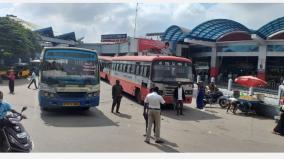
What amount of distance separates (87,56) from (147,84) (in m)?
4.10

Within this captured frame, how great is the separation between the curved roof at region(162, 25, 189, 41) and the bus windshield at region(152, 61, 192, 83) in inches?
959

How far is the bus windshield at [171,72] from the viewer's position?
16188 mm

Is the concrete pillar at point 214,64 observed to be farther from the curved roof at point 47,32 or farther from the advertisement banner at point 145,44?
the curved roof at point 47,32

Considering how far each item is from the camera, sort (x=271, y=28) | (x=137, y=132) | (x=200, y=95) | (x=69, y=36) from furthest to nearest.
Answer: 1. (x=69, y=36)
2. (x=271, y=28)
3. (x=200, y=95)
4. (x=137, y=132)

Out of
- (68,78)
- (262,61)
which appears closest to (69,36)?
(262,61)

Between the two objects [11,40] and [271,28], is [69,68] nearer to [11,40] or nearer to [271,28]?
[271,28]

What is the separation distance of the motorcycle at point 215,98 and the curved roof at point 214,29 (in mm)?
16200

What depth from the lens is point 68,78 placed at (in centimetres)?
1275

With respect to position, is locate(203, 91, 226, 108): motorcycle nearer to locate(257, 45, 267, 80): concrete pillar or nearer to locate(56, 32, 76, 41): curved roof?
locate(257, 45, 267, 80): concrete pillar

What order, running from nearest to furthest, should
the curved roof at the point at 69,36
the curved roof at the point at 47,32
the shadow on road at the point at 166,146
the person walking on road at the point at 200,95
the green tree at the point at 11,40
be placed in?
the shadow on road at the point at 166,146
the person walking on road at the point at 200,95
the green tree at the point at 11,40
the curved roof at the point at 47,32
the curved roof at the point at 69,36

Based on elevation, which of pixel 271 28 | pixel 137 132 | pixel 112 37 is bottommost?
pixel 137 132

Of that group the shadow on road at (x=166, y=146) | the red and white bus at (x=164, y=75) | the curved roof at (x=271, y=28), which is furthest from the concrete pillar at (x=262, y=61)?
the shadow on road at (x=166, y=146)

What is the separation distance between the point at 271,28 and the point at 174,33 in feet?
43.5

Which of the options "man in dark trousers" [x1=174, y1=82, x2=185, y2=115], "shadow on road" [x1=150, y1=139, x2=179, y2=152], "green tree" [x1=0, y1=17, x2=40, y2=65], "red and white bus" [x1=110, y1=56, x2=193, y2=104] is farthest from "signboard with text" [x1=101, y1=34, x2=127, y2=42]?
"shadow on road" [x1=150, y1=139, x2=179, y2=152]
